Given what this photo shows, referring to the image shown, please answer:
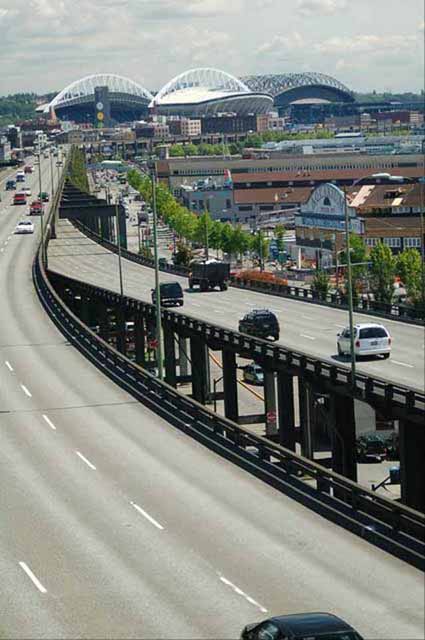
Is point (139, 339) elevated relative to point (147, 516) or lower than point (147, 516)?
lower

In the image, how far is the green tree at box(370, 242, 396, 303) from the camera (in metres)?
112

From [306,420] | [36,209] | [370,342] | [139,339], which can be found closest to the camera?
[306,420]

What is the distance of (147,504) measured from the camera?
104ft

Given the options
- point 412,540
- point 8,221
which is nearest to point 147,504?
point 412,540

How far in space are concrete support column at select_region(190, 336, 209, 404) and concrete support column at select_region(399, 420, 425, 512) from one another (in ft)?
79.1

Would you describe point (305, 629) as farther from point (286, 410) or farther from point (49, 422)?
point (286, 410)

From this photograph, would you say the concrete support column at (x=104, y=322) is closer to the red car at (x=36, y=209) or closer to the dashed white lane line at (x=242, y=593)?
the dashed white lane line at (x=242, y=593)

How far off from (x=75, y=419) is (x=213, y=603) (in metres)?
20.3

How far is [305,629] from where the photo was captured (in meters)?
19.0

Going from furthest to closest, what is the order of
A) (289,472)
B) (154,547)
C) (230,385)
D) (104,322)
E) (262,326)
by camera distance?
(104,322)
(262,326)
(230,385)
(289,472)
(154,547)

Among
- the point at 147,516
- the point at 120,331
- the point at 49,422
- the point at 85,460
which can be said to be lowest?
the point at 120,331

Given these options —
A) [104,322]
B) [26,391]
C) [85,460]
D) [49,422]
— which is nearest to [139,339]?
[104,322]

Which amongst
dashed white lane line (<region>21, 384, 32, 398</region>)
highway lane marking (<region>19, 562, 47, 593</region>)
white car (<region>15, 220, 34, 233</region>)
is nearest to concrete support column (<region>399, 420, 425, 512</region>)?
highway lane marking (<region>19, 562, 47, 593</region>)

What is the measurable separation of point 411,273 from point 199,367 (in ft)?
186
